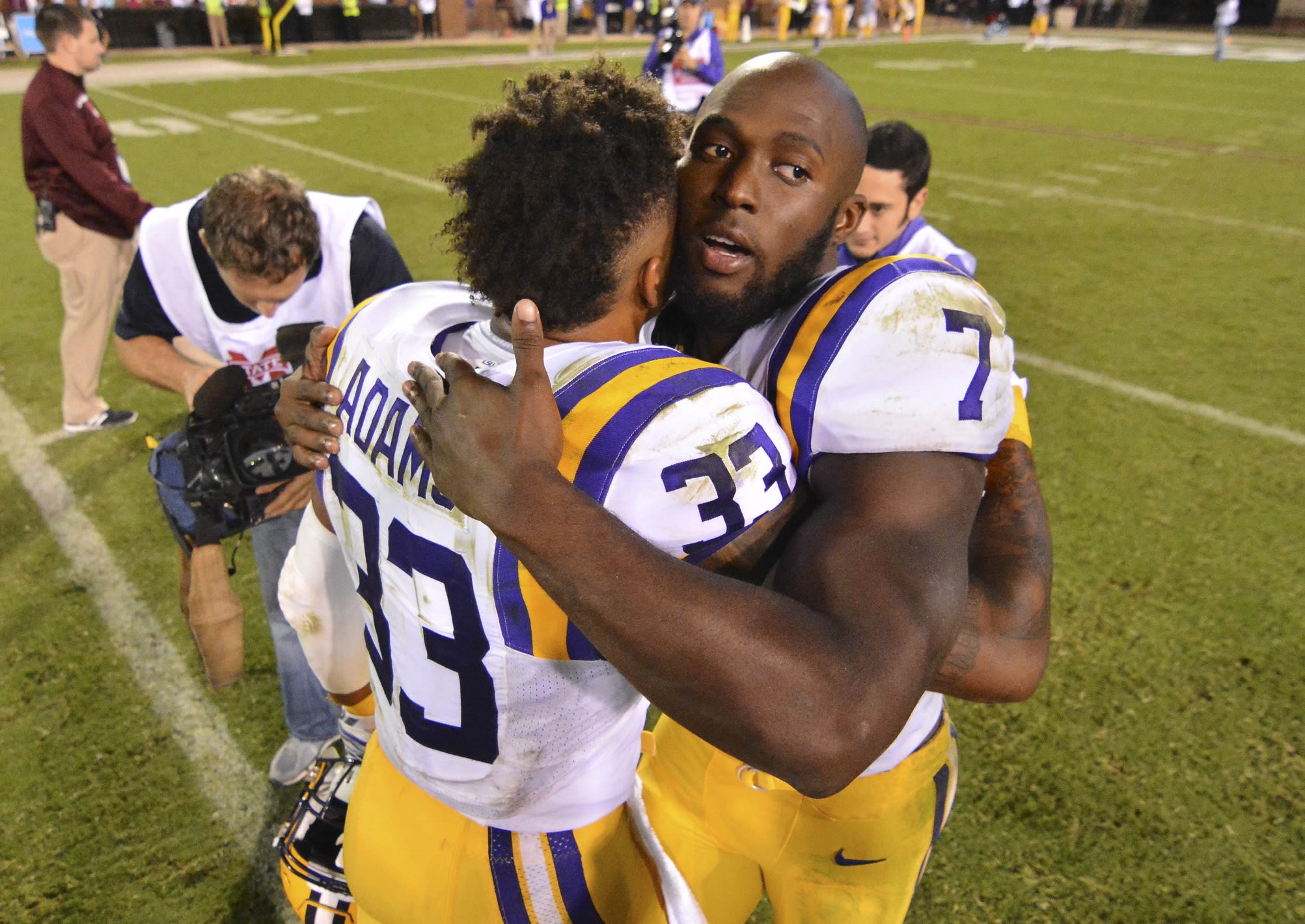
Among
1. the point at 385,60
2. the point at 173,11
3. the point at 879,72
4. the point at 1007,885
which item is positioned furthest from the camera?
the point at 173,11

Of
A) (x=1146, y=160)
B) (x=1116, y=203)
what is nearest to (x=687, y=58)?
(x=1116, y=203)

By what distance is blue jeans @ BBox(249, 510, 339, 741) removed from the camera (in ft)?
8.96

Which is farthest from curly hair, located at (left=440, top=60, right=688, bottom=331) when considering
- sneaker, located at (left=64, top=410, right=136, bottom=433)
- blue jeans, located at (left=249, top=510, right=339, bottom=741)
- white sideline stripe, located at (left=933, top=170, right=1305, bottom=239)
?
white sideline stripe, located at (left=933, top=170, right=1305, bottom=239)

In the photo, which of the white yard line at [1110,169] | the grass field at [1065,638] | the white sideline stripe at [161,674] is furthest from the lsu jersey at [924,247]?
the white yard line at [1110,169]

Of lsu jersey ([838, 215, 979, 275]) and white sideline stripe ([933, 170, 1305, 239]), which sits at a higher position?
lsu jersey ([838, 215, 979, 275])

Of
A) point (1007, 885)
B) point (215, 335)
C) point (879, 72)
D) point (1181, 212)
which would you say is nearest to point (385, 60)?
point (879, 72)

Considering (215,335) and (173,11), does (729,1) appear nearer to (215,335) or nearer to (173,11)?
(173,11)

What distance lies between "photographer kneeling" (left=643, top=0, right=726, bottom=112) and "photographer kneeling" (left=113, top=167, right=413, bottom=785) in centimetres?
697

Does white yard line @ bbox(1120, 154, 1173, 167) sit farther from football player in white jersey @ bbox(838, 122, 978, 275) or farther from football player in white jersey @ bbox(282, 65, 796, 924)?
football player in white jersey @ bbox(282, 65, 796, 924)

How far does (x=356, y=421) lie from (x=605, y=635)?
2.02ft

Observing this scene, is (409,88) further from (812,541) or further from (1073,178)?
(812,541)

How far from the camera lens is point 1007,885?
2535 millimetres

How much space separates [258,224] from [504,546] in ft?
6.36

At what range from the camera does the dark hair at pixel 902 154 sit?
330 centimetres
